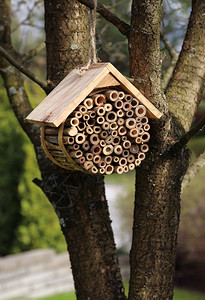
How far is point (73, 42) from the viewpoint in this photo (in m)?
2.03

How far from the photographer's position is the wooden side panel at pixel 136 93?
1580mm

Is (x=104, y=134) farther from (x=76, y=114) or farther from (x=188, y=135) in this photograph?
(x=188, y=135)

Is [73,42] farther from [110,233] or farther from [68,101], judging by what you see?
[110,233]

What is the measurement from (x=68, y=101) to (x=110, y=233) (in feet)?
2.59

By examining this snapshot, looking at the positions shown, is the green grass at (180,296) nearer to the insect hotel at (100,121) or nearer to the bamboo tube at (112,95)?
the insect hotel at (100,121)

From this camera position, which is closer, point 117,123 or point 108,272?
point 117,123

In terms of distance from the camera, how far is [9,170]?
20.8ft

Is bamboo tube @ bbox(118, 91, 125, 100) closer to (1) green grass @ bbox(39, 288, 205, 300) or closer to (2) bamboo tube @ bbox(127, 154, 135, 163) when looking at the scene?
(2) bamboo tube @ bbox(127, 154, 135, 163)

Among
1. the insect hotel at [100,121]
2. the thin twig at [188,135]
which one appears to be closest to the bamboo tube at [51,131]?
the insect hotel at [100,121]

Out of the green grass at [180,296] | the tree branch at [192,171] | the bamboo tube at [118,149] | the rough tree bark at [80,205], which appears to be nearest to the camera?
the bamboo tube at [118,149]

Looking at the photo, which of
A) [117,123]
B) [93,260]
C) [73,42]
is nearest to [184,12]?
[73,42]

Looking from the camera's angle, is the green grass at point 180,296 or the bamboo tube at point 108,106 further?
the green grass at point 180,296

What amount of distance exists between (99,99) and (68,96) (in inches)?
4.4

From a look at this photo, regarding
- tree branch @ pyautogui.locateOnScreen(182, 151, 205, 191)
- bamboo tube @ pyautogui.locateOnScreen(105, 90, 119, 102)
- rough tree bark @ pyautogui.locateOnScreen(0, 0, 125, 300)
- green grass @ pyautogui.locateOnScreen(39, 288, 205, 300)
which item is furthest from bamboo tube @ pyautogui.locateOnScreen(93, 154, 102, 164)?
green grass @ pyautogui.locateOnScreen(39, 288, 205, 300)
